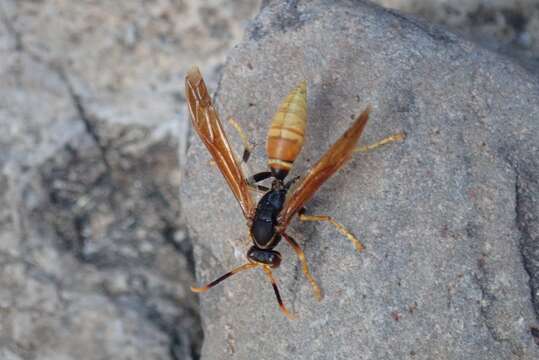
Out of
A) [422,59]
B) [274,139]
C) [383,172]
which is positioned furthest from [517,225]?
[274,139]

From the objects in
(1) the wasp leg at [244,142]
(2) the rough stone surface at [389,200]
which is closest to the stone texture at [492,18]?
(2) the rough stone surface at [389,200]

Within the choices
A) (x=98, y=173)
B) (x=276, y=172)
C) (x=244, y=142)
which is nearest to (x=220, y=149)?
(x=244, y=142)

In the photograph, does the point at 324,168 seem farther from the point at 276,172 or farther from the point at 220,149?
the point at 220,149

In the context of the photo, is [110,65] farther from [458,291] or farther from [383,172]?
[458,291]

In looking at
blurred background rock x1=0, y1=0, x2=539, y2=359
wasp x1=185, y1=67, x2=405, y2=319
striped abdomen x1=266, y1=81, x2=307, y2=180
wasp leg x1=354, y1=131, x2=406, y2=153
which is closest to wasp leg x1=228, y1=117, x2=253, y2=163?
wasp x1=185, y1=67, x2=405, y2=319

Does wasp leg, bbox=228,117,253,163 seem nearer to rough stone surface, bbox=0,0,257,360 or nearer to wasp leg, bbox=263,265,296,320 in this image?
wasp leg, bbox=263,265,296,320

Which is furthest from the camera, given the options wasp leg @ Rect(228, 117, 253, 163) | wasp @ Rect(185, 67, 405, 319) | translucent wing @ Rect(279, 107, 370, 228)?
wasp leg @ Rect(228, 117, 253, 163)
